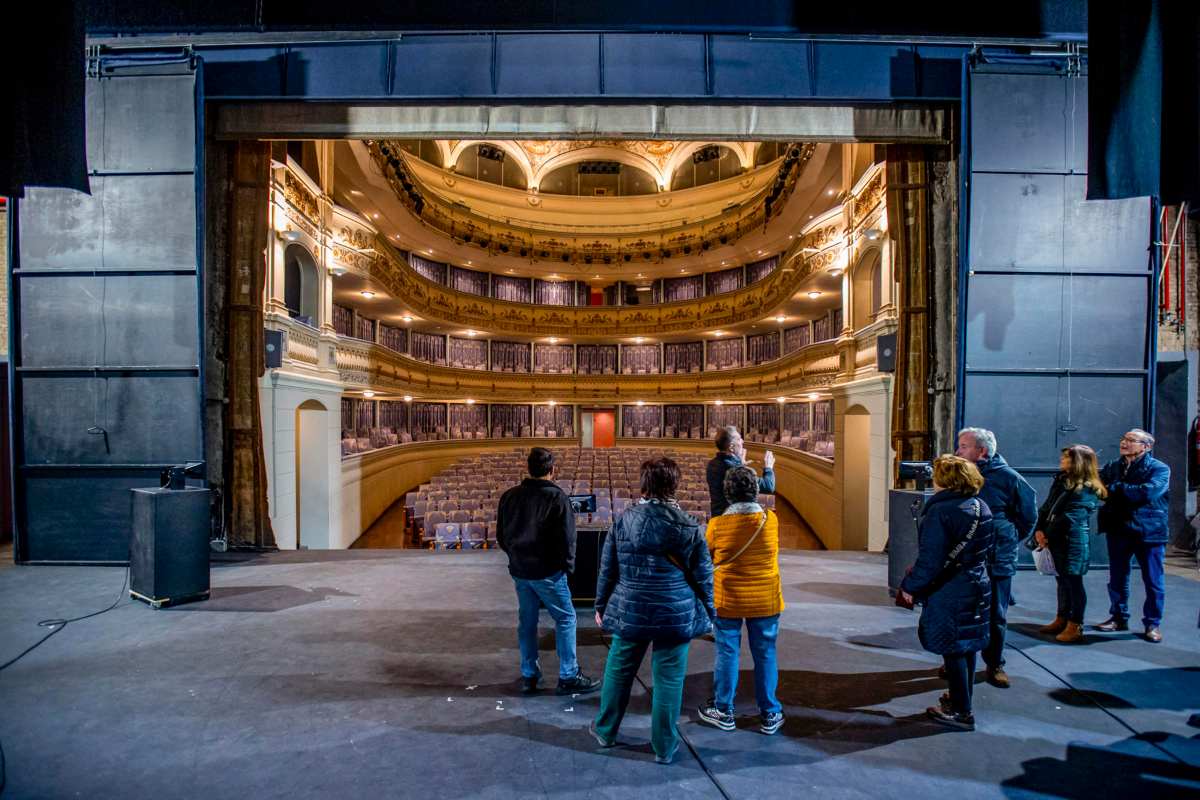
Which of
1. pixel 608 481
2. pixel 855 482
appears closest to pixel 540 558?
pixel 608 481

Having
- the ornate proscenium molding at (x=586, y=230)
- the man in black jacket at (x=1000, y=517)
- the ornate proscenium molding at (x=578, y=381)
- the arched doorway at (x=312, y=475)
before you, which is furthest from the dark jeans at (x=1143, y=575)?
the ornate proscenium molding at (x=586, y=230)

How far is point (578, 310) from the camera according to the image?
27.2m

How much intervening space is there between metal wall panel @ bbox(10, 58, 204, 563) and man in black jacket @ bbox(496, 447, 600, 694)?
5.83 m

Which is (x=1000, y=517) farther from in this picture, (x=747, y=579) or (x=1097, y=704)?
(x=747, y=579)

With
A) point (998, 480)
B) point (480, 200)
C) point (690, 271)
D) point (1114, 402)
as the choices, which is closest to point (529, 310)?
point (480, 200)

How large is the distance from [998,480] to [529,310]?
2353 centimetres

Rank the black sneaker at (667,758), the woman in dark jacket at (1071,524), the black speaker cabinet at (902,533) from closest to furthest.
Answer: the black sneaker at (667,758) < the woman in dark jacket at (1071,524) < the black speaker cabinet at (902,533)

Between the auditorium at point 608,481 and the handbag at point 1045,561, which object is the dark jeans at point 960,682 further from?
the handbag at point 1045,561

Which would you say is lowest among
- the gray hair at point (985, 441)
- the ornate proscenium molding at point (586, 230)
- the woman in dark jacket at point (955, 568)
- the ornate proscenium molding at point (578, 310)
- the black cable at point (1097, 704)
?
the black cable at point (1097, 704)

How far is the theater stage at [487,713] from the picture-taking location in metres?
3.04

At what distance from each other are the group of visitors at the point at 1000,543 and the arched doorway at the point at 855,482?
25.4 feet

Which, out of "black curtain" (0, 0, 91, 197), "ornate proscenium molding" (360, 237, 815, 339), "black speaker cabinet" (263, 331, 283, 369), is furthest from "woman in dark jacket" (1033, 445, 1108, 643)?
"ornate proscenium molding" (360, 237, 815, 339)

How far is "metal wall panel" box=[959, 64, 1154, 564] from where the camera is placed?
7414mm

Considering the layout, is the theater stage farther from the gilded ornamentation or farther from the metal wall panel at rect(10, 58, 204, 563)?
the gilded ornamentation
